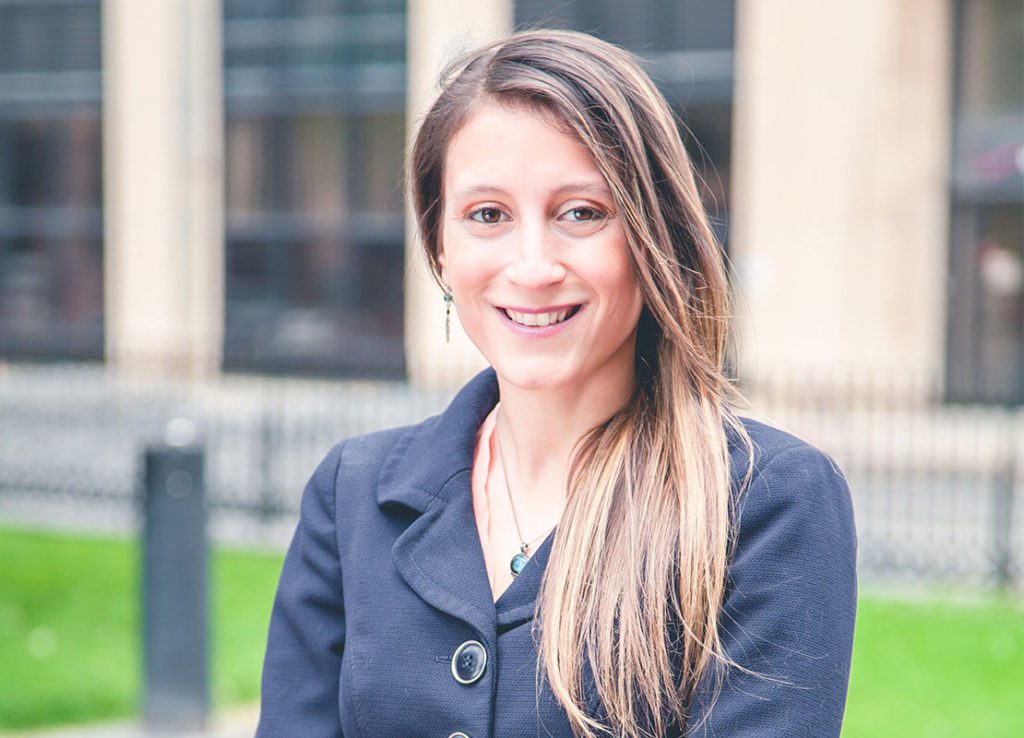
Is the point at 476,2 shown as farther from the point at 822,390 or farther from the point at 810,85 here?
the point at 822,390

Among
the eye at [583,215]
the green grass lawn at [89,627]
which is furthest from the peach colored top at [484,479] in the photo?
the green grass lawn at [89,627]

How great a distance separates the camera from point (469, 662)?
187 centimetres

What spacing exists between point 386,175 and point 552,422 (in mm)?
15326

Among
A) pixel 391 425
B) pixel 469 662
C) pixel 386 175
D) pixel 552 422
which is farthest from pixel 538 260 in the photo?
pixel 386 175

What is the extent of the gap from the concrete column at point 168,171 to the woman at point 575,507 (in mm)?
15766

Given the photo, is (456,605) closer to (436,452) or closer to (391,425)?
(436,452)

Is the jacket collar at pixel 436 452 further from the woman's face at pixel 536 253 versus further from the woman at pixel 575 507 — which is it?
the woman's face at pixel 536 253

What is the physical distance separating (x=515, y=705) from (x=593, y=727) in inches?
4.8

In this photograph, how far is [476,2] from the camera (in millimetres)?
15805

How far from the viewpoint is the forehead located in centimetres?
181

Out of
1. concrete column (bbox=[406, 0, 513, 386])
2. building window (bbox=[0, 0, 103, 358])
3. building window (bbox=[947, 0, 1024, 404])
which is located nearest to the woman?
building window (bbox=[947, 0, 1024, 404])

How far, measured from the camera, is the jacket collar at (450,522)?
1.89 metres

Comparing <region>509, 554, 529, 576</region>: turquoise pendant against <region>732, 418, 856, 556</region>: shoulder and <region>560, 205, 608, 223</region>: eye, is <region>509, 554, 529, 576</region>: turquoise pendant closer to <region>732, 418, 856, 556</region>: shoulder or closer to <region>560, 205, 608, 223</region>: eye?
<region>732, 418, 856, 556</region>: shoulder

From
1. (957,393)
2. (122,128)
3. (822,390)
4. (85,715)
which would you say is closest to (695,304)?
(85,715)
